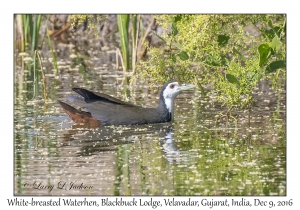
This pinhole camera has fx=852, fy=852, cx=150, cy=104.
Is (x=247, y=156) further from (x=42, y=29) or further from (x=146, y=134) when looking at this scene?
(x=42, y=29)

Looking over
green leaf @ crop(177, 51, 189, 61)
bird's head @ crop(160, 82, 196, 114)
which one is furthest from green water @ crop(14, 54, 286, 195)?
green leaf @ crop(177, 51, 189, 61)

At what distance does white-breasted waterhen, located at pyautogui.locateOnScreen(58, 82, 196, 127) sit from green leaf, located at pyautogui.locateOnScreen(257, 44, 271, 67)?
1.36 metres

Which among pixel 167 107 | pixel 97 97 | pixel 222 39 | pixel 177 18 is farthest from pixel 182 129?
pixel 177 18

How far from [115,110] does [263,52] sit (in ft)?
7.92

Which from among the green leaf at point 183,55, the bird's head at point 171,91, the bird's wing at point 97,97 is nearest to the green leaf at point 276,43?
the green leaf at point 183,55

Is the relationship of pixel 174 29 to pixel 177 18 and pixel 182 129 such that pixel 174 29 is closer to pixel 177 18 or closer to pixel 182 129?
pixel 177 18

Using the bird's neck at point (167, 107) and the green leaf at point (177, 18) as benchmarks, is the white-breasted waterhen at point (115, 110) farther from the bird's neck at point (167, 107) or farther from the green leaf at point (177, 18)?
the green leaf at point (177, 18)

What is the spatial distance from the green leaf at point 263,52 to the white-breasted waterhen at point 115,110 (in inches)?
53.5

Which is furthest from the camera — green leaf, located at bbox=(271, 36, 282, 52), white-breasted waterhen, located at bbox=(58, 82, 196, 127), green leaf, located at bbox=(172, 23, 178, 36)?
green leaf, located at bbox=(172, 23, 178, 36)

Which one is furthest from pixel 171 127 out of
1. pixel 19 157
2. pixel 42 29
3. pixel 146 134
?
pixel 42 29

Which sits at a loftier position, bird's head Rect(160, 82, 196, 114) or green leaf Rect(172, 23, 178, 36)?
green leaf Rect(172, 23, 178, 36)

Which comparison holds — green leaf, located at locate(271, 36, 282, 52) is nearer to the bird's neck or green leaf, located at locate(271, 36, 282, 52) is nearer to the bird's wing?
the bird's neck

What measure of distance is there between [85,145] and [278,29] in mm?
3745

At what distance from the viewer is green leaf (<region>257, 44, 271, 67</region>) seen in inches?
478
